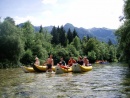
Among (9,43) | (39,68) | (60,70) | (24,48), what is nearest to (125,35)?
Answer: (60,70)

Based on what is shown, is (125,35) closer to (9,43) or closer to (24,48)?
(9,43)

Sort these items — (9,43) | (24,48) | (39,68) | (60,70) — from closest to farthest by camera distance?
(60,70) < (39,68) < (9,43) < (24,48)

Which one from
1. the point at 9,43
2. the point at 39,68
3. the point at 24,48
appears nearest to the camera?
the point at 39,68

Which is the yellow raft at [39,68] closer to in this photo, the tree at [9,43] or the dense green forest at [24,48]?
the dense green forest at [24,48]

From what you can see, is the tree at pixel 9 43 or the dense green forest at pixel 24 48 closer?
the tree at pixel 9 43

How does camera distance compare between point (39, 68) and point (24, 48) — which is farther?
point (24, 48)

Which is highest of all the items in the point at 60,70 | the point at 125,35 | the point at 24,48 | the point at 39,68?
the point at 24,48

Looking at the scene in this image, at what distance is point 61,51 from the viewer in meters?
76.1

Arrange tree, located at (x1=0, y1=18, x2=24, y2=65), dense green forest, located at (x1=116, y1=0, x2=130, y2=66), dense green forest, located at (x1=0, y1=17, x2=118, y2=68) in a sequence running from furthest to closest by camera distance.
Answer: dense green forest, located at (x1=0, y1=17, x2=118, y2=68) → tree, located at (x1=0, y1=18, x2=24, y2=65) → dense green forest, located at (x1=116, y1=0, x2=130, y2=66)

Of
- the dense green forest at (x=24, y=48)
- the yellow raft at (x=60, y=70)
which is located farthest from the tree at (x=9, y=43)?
the yellow raft at (x=60, y=70)

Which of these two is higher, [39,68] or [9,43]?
[9,43]

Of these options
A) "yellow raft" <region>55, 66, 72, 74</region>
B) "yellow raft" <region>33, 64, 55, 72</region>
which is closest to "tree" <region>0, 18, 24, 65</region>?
"yellow raft" <region>33, 64, 55, 72</region>

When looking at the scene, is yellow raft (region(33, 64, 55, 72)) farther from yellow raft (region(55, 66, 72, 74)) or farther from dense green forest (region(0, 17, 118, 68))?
dense green forest (region(0, 17, 118, 68))

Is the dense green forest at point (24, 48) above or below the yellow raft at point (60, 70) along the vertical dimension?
above
